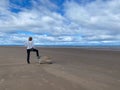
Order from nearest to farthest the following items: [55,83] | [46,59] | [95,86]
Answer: [95,86], [55,83], [46,59]

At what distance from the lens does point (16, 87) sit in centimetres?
637

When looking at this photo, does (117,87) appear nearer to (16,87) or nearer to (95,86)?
(95,86)

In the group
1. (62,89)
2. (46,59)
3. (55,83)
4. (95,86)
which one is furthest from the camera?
(46,59)

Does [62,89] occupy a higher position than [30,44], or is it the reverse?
[30,44]

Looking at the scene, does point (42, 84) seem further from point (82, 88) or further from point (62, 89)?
point (82, 88)

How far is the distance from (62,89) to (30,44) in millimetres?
8701

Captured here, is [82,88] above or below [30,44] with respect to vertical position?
below

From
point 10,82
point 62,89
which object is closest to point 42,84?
point 62,89

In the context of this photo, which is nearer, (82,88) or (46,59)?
(82,88)

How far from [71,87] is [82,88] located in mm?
467

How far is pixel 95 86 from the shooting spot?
258 inches

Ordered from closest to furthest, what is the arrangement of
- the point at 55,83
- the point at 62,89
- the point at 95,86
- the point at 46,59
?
the point at 62,89, the point at 95,86, the point at 55,83, the point at 46,59

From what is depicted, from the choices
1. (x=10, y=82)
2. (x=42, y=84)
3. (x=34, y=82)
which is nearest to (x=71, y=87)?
(x=42, y=84)

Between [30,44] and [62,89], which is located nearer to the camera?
[62,89]
